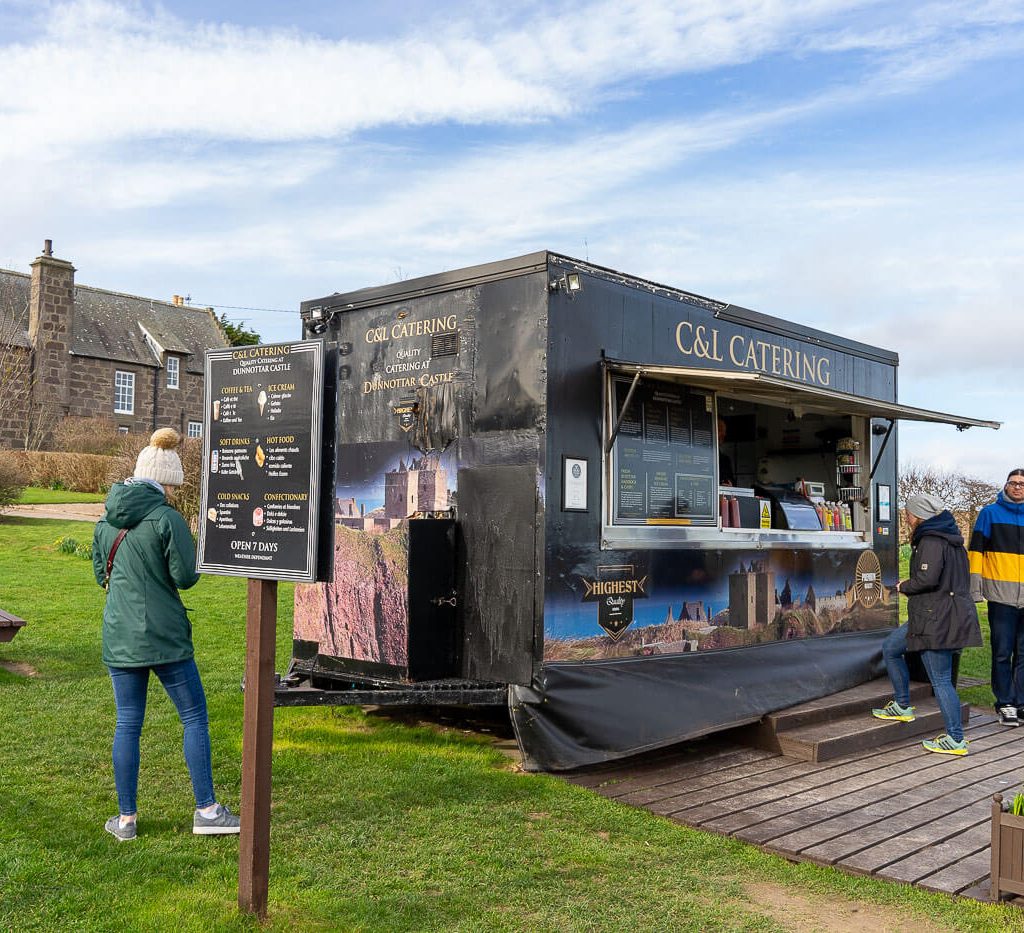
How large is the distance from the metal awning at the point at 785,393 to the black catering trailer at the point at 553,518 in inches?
1.3

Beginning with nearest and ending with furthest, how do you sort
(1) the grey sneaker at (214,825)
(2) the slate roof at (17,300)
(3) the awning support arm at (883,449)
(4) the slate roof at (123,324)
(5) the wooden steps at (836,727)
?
1. (1) the grey sneaker at (214,825)
2. (5) the wooden steps at (836,727)
3. (3) the awning support arm at (883,449)
4. (2) the slate roof at (17,300)
5. (4) the slate roof at (123,324)

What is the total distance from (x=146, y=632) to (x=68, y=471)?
2404cm

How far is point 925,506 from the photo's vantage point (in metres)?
6.96

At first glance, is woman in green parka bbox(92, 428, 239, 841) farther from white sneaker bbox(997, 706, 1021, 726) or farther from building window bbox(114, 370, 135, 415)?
building window bbox(114, 370, 135, 415)

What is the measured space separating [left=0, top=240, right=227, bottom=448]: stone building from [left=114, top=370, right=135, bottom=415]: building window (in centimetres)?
4

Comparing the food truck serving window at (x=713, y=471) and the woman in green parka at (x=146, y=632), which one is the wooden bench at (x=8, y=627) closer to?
the woman in green parka at (x=146, y=632)

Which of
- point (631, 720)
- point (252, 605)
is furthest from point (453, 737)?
point (252, 605)

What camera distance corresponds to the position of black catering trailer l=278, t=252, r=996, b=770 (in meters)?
5.80

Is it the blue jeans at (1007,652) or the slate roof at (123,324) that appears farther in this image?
the slate roof at (123,324)

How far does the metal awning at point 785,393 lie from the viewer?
5.91 metres

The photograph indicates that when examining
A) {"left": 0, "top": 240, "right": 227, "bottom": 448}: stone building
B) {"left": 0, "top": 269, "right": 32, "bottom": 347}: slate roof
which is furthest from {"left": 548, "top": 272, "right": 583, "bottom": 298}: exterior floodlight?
{"left": 0, "top": 269, "right": 32, "bottom": 347}: slate roof

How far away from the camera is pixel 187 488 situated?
16766 millimetres

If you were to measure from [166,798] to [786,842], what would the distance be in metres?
3.07

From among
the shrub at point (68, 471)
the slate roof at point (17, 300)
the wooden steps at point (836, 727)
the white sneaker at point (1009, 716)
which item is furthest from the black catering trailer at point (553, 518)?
the slate roof at point (17, 300)
